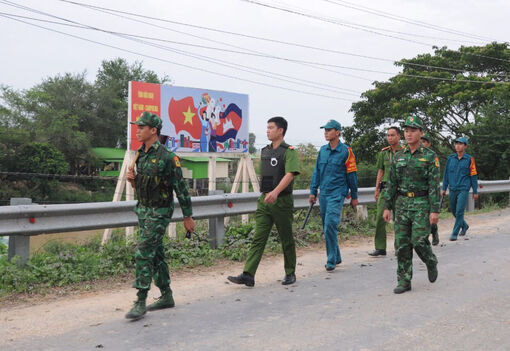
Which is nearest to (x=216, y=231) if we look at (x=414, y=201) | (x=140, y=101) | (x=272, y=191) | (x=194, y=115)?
(x=272, y=191)

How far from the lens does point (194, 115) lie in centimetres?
1619

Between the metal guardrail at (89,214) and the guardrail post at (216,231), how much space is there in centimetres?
2

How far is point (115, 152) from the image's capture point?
4603cm

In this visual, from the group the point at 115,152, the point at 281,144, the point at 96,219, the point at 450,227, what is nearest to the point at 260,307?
the point at 281,144

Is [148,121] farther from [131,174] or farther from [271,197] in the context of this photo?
[271,197]

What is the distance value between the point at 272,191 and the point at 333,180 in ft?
4.89

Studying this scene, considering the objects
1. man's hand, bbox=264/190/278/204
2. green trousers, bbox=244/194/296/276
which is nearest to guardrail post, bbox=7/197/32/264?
green trousers, bbox=244/194/296/276

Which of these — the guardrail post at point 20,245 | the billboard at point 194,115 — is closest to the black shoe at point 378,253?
the guardrail post at point 20,245

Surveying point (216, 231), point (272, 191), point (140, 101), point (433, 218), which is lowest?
point (216, 231)

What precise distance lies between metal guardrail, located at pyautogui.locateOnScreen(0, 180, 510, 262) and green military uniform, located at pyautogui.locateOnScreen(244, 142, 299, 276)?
1.47m

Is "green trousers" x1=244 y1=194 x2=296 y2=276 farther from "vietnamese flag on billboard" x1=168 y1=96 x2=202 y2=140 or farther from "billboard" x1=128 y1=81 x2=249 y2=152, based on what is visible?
"vietnamese flag on billboard" x1=168 y1=96 x2=202 y2=140

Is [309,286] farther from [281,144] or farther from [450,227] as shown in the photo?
[450,227]

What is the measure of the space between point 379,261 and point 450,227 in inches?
186

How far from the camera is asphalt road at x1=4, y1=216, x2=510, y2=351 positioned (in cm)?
401
